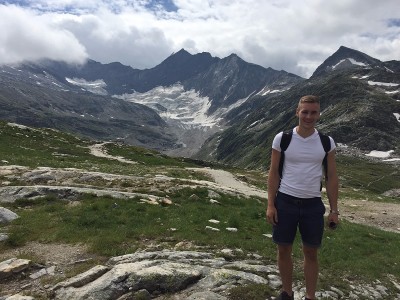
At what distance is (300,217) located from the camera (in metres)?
10.7

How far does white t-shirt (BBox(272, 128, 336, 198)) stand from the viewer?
34.5 ft

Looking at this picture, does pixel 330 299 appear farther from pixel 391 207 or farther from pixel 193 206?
pixel 391 207

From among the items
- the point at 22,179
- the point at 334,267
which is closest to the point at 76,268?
the point at 334,267

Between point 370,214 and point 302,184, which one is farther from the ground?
point 302,184

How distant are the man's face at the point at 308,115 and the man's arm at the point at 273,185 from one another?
104 centimetres

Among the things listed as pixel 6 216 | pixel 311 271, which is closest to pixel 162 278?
pixel 311 271

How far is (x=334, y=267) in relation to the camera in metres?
16.6

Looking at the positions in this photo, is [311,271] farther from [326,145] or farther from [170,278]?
[170,278]

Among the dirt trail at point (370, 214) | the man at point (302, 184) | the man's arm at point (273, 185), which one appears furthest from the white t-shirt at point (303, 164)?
the dirt trail at point (370, 214)

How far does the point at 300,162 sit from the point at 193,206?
16.1 m

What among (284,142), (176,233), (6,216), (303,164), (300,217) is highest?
(284,142)

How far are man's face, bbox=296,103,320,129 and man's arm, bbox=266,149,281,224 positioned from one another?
1.04m

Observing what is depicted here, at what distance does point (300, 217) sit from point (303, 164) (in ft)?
4.67

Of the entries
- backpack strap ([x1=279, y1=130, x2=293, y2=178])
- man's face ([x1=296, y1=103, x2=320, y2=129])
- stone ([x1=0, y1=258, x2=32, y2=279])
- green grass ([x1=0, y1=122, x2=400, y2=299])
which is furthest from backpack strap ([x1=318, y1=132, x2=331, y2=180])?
stone ([x1=0, y1=258, x2=32, y2=279])
